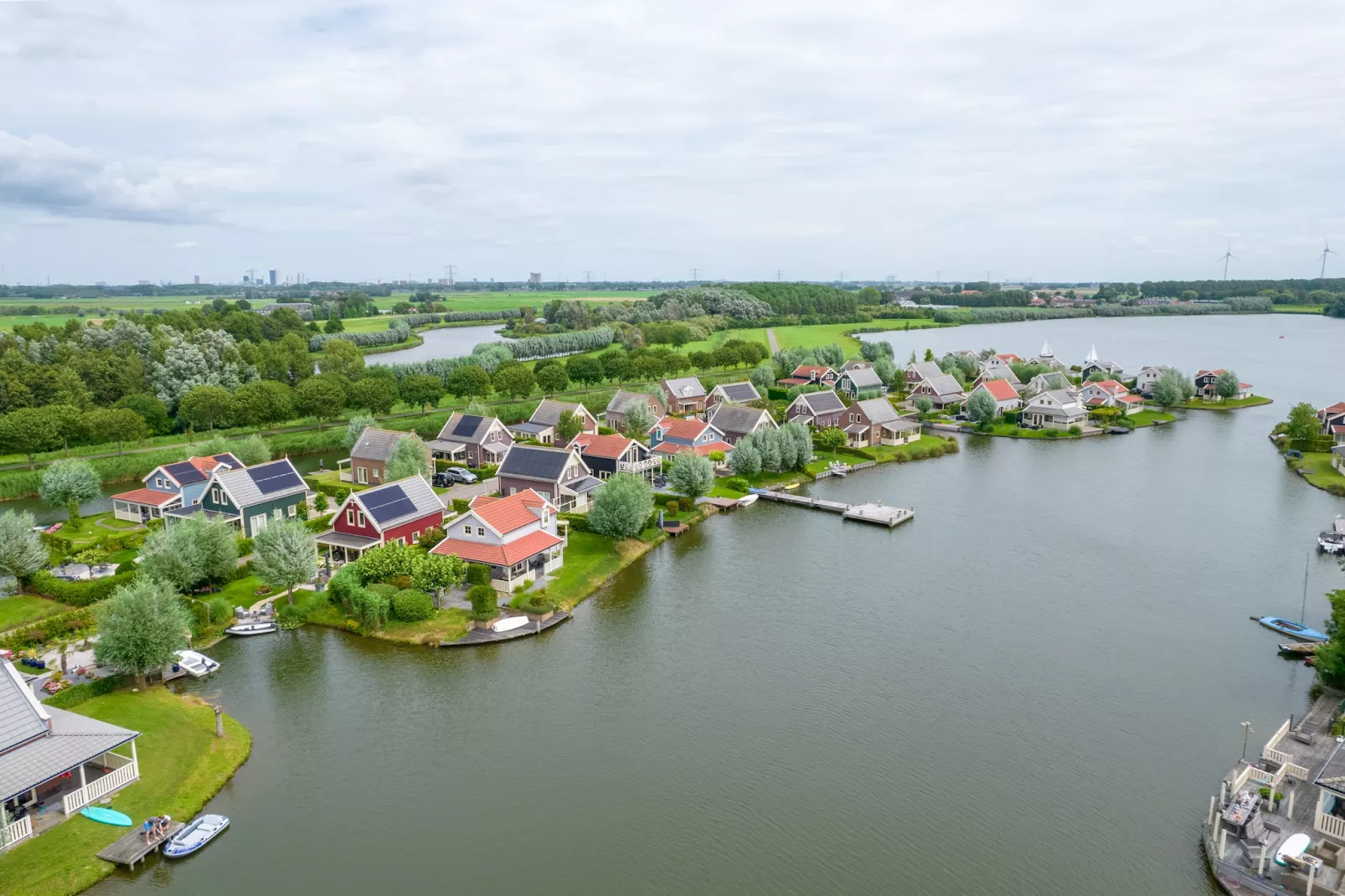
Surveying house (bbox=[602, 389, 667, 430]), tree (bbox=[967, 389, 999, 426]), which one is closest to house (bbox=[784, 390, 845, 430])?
house (bbox=[602, 389, 667, 430])

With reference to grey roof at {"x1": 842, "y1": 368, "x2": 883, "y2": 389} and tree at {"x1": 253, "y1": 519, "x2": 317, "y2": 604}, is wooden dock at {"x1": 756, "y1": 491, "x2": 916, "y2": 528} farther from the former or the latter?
grey roof at {"x1": 842, "y1": 368, "x2": 883, "y2": 389}

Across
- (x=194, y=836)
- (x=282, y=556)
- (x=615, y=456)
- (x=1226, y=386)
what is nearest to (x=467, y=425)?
(x=615, y=456)

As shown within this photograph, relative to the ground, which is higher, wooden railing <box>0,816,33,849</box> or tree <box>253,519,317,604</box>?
tree <box>253,519,317,604</box>

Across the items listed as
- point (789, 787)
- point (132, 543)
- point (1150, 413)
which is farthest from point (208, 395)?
point (1150, 413)

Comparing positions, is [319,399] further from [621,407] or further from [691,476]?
[691,476]

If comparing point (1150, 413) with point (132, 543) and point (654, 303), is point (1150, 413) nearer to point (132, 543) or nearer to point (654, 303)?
point (132, 543)

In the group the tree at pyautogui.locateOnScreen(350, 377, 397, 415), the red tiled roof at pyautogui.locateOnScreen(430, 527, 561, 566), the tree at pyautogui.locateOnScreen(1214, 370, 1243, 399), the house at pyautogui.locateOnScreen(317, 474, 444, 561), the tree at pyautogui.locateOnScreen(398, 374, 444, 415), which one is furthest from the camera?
the tree at pyautogui.locateOnScreen(1214, 370, 1243, 399)
